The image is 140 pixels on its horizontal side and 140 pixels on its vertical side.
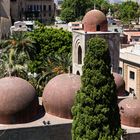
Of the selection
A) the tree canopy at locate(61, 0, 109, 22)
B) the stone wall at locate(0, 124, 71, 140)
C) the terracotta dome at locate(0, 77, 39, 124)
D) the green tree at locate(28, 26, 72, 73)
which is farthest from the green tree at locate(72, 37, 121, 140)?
the tree canopy at locate(61, 0, 109, 22)

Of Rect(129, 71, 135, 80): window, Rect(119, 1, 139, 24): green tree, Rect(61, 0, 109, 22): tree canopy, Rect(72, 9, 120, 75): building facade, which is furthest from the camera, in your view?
Rect(61, 0, 109, 22): tree canopy

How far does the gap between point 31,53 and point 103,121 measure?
24410 millimetres

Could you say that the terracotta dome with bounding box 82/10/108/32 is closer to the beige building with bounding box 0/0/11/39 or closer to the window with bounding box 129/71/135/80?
the window with bounding box 129/71/135/80

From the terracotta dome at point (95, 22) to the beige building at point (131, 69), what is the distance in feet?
20.0

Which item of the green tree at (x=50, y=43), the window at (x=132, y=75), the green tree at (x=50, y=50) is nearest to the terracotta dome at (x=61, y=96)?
the green tree at (x=50, y=50)

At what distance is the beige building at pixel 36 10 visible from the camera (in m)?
93.3

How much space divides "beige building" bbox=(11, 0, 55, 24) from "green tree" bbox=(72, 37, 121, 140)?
241 ft

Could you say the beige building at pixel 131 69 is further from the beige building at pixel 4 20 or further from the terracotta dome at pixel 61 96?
the beige building at pixel 4 20

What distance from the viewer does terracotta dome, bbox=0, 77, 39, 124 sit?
19062 mm

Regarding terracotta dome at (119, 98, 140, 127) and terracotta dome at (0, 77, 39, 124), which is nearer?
terracotta dome at (0, 77, 39, 124)

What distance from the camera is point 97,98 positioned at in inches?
669

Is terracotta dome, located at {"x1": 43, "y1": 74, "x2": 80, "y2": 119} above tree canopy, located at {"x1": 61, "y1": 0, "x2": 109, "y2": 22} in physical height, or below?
below

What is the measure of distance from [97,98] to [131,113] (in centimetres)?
390

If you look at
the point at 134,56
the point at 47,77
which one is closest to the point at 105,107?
the point at 47,77
